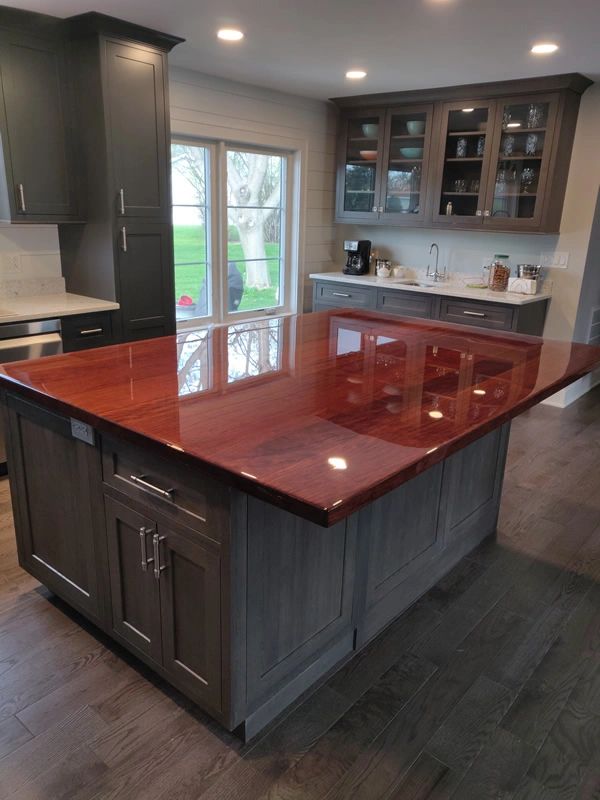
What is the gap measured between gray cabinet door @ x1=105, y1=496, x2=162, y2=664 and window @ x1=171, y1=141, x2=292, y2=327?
3.16 m

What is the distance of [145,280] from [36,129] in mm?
998

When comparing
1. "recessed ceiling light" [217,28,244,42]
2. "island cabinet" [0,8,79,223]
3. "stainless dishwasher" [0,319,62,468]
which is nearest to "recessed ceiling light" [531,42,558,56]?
"recessed ceiling light" [217,28,244,42]

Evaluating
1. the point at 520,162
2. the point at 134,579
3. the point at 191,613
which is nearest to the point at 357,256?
the point at 520,162

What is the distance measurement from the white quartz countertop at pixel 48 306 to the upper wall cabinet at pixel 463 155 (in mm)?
2718

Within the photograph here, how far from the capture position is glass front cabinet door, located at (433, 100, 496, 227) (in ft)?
14.9

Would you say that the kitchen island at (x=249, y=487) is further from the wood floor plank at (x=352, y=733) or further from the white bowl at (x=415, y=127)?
the white bowl at (x=415, y=127)

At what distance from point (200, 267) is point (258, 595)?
3677 millimetres

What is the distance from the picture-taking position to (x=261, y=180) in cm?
509

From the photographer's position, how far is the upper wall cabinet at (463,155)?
431 centimetres

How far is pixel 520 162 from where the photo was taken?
14.6ft

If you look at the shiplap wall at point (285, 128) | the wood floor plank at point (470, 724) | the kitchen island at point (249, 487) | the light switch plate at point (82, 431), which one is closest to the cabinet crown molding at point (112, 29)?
the shiplap wall at point (285, 128)

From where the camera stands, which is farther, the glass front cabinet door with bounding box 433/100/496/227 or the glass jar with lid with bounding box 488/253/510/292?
the glass jar with lid with bounding box 488/253/510/292

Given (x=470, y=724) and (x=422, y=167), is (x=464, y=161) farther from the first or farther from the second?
(x=470, y=724)

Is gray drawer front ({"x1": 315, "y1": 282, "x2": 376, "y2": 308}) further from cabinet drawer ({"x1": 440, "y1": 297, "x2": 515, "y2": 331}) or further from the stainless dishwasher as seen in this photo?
the stainless dishwasher
